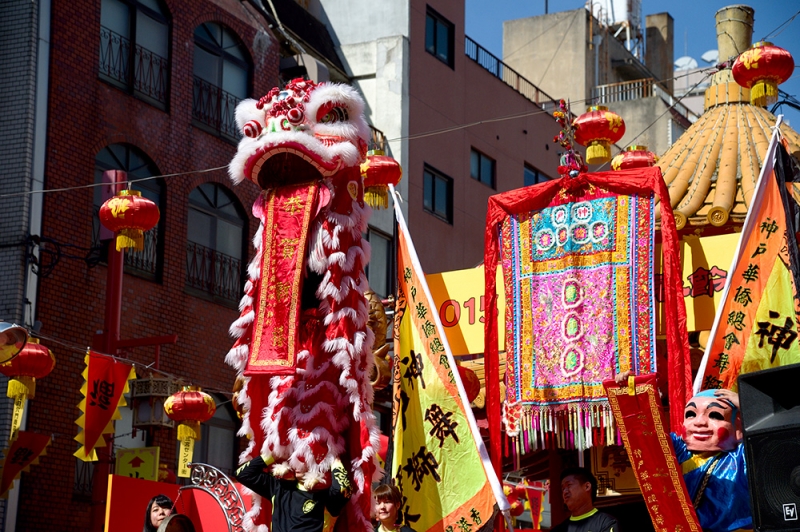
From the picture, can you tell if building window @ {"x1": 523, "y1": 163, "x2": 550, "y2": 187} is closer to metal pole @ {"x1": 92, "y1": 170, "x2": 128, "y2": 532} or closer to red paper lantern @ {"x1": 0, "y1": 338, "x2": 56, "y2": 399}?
metal pole @ {"x1": 92, "y1": 170, "x2": 128, "y2": 532}

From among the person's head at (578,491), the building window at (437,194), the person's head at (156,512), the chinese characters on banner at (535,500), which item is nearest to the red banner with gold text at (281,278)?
the person's head at (156,512)

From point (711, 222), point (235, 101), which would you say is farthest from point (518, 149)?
point (711, 222)

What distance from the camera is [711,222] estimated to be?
1127cm

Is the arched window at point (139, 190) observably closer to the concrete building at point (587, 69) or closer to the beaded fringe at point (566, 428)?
the beaded fringe at point (566, 428)

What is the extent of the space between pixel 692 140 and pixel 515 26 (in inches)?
751

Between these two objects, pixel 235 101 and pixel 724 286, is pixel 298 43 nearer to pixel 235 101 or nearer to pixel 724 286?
pixel 235 101

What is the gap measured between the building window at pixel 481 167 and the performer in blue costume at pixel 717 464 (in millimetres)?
18159

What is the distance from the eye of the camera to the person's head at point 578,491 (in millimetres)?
7172

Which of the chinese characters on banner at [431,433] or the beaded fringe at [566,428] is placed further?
the beaded fringe at [566,428]

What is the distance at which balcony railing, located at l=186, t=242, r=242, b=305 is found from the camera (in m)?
18.5

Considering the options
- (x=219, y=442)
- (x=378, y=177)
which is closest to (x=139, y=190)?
(x=219, y=442)

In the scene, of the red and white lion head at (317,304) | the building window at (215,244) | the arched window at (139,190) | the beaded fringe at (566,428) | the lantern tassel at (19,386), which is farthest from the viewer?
the building window at (215,244)

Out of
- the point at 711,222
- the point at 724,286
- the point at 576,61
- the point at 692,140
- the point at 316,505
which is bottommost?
the point at 316,505

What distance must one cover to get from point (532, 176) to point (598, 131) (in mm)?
15758
